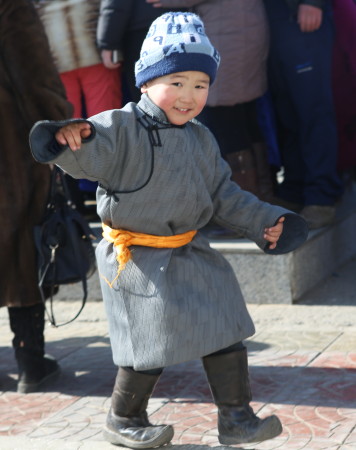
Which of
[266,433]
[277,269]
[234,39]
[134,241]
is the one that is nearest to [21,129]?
[134,241]

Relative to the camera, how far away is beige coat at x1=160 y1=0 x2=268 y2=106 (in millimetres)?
5945

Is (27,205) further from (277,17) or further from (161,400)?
(277,17)

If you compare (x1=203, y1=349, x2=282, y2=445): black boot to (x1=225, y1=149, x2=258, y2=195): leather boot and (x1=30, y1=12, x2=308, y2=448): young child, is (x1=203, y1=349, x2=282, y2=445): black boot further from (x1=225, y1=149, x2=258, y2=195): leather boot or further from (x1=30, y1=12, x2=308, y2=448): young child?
(x1=225, y1=149, x2=258, y2=195): leather boot

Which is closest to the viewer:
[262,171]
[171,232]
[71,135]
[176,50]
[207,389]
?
[71,135]

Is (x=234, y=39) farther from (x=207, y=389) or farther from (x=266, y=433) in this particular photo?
(x=266, y=433)

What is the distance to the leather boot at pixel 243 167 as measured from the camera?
20.3 ft

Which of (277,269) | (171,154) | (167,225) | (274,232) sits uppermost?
(171,154)

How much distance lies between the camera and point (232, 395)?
12.8 ft

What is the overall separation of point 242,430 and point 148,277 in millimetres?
641

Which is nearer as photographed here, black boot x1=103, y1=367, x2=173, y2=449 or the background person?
black boot x1=103, y1=367, x2=173, y2=449

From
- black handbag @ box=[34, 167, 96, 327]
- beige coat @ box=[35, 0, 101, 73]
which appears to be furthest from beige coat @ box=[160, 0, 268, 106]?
black handbag @ box=[34, 167, 96, 327]

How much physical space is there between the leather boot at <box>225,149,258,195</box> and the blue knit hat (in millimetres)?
2305

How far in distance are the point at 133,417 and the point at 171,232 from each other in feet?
2.35

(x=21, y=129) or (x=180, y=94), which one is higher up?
(x=180, y=94)
